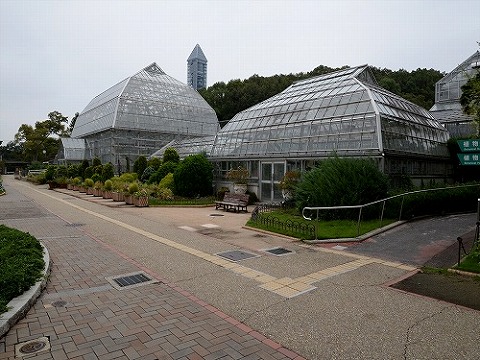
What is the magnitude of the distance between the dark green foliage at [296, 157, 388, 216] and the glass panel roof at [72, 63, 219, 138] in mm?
30026

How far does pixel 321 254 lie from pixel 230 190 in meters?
14.1

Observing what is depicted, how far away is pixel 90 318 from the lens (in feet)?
16.1

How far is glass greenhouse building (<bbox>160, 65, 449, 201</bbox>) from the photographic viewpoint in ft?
52.7

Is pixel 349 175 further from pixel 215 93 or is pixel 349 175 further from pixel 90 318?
pixel 215 93

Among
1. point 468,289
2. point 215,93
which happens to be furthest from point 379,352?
point 215,93

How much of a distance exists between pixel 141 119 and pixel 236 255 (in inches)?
1357

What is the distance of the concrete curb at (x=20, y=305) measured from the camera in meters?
4.45

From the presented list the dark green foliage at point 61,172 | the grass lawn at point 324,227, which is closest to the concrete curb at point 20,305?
the grass lawn at point 324,227

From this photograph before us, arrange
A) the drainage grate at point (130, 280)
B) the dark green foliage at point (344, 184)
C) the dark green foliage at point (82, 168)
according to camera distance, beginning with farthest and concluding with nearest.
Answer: the dark green foliage at point (82, 168)
the dark green foliage at point (344, 184)
the drainage grate at point (130, 280)

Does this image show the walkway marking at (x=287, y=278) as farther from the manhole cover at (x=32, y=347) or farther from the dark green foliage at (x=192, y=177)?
the dark green foliage at (x=192, y=177)

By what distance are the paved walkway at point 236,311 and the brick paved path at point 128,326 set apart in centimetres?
2

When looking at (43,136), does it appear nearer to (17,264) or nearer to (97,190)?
(97,190)

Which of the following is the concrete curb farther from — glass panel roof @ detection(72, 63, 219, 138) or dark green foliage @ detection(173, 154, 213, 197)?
glass panel roof @ detection(72, 63, 219, 138)

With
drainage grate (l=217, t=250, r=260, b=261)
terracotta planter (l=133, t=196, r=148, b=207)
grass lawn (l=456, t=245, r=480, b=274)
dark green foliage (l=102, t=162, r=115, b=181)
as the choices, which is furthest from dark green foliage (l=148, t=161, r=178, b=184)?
grass lawn (l=456, t=245, r=480, b=274)
